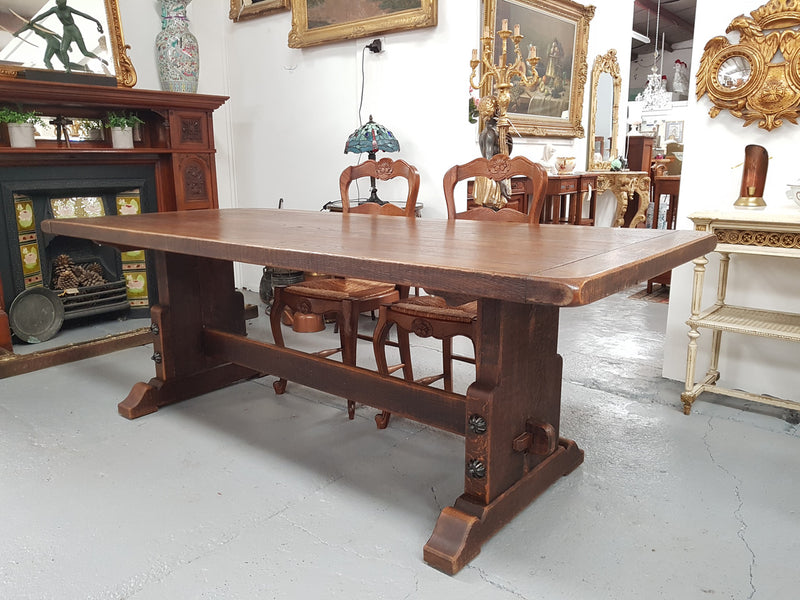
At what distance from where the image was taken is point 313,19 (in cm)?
421

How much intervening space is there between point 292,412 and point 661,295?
3.44 meters

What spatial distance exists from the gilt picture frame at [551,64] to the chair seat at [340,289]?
2768 millimetres

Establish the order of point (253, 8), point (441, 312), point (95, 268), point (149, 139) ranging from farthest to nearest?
1. point (253, 8)
2. point (149, 139)
3. point (95, 268)
4. point (441, 312)

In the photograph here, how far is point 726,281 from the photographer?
2.67m

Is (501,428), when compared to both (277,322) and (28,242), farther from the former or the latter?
(28,242)

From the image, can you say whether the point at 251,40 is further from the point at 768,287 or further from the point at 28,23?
the point at 768,287

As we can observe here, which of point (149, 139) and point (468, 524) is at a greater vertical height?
point (149, 139)

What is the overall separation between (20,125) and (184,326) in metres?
1.79

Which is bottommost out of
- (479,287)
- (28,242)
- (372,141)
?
(28,242)

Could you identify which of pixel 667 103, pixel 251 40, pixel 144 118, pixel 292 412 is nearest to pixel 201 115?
pixel 144 118

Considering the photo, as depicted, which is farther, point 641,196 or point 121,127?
point 641,196

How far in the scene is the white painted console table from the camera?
88.4 inches

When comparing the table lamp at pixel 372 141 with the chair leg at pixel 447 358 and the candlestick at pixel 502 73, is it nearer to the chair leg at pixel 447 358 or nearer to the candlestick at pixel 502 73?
the candlestick at pixel 502 73

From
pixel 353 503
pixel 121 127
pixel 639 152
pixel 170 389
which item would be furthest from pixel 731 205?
pixel 639 152
